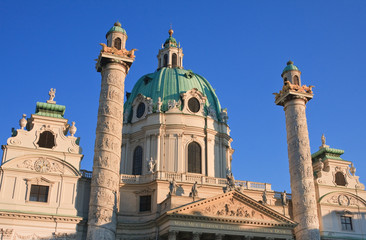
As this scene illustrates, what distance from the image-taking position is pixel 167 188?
41406 mm

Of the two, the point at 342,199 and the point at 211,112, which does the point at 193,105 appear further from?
the point at 342,199

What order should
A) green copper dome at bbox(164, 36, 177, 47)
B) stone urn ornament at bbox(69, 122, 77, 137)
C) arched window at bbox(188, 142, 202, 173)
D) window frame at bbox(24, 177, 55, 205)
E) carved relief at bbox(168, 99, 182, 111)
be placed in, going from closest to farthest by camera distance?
window frame at bbox(24, 177, 55, 205)
stone urn ornament at bbox(69, 122, 77, 137)
arched window at bbox(188, 142, 202, 173)
carved relief at bbox(168, 99, 182, 111)
green copper dome at bbox(164, 36, 177, 47)

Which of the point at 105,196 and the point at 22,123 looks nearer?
the point at 105,196

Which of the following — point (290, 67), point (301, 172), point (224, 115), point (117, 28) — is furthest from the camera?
point (224, 115)

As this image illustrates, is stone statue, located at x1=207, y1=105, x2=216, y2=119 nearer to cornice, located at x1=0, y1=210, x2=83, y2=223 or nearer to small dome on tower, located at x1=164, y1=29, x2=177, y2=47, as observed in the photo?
small dome on tower, located at x1=164, y1=29, x2=177, y2=47

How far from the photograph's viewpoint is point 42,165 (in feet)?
122

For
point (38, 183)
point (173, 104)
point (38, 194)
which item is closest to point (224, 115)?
point (173, 104)

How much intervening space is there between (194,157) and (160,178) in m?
6.63

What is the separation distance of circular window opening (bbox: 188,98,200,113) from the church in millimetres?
→ 108

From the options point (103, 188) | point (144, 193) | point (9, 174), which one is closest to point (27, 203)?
point (9, 174)

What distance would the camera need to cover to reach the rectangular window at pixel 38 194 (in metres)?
36.3

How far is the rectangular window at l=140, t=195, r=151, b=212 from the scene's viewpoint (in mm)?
41219

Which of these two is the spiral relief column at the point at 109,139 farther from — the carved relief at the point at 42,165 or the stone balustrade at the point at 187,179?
the stone balustrade at the point at 187,179

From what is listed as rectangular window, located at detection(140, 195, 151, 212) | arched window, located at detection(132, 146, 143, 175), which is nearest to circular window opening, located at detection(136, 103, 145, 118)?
arched window, located at detection(132, 146, 143, 175)
